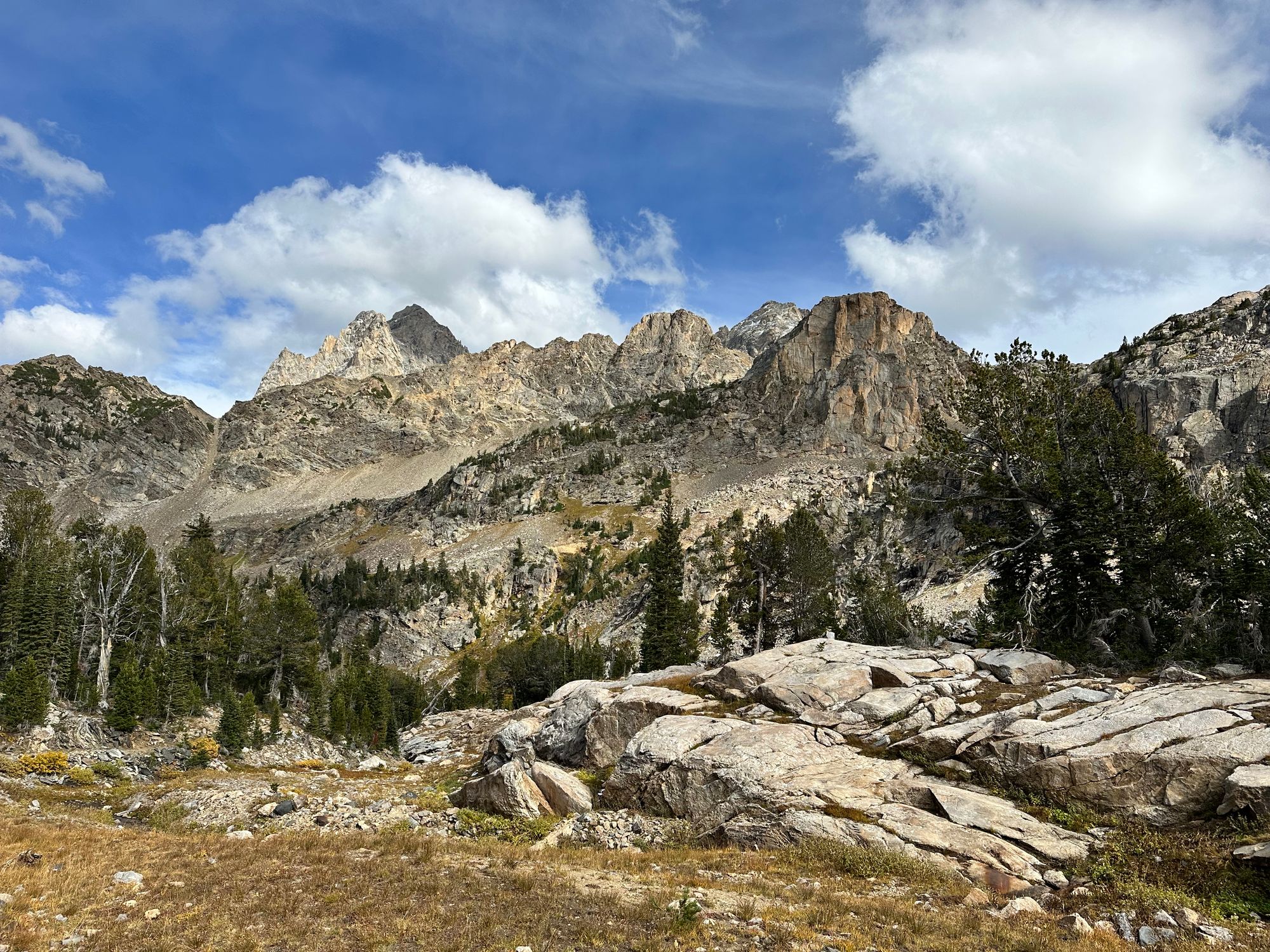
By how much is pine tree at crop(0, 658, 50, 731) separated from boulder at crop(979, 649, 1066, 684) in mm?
53822

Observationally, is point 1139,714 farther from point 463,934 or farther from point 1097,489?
point 463,934

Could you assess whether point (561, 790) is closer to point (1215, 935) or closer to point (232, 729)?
point (1215, 935)

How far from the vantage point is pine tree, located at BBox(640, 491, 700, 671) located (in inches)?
2653

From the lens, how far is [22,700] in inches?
1599

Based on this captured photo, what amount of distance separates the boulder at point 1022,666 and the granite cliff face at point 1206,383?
9407 centimetres

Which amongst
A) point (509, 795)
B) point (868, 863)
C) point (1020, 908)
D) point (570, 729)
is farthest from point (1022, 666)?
point (509, 795)

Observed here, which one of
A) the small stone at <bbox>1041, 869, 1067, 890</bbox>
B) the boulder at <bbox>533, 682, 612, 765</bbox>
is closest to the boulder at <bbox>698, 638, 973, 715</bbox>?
the boulder at <bbox>533, 682, 612, 765</bbox>

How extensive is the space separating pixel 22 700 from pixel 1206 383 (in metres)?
158

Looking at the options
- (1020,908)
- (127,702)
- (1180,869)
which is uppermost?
(1180,869)

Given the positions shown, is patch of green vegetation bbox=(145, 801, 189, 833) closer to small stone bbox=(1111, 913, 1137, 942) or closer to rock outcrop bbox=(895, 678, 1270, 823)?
rock outcrop bbox=(895, 678, 1270, 823)

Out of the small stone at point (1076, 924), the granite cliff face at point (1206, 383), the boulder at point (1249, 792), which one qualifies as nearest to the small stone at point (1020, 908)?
the small stone at point (1076, 924)

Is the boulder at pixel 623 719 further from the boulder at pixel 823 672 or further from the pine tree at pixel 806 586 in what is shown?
the pine tree at pixel 806 586

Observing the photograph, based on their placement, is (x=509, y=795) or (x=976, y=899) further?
(x=509, y=795)

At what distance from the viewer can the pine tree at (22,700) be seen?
132ft
